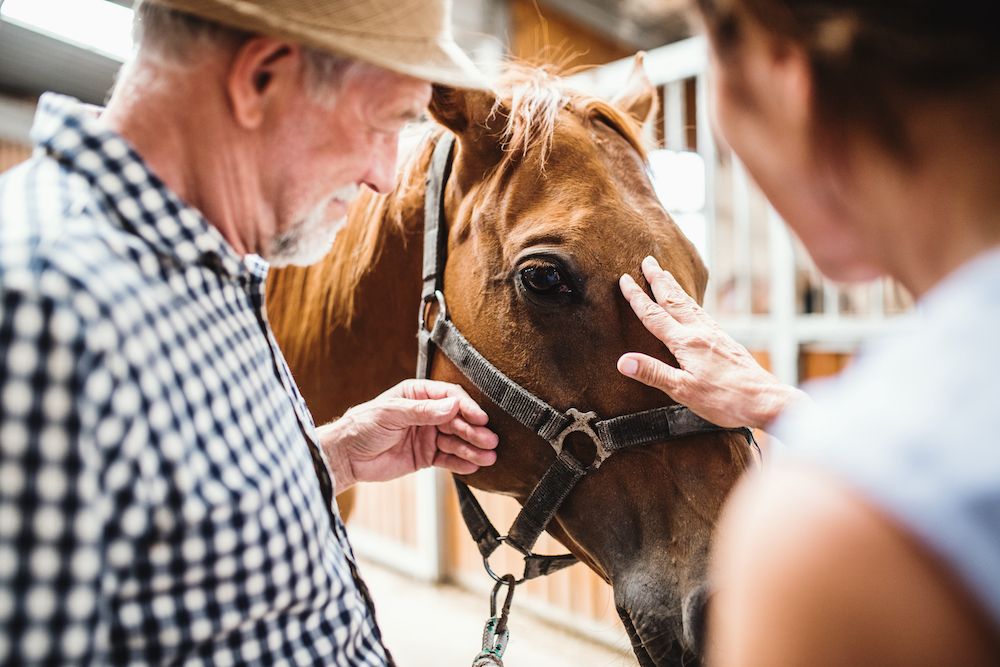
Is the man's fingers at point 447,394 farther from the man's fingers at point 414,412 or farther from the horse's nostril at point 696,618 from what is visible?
the horse's nostril at point 696,618

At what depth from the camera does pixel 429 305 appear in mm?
1453

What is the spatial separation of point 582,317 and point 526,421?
226 millimetres

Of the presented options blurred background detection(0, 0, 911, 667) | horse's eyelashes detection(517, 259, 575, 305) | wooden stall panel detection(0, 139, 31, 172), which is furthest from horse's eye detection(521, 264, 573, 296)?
wooden stall panel detection(0, 139, 31, 172)

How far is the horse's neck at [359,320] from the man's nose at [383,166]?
23.1 inches

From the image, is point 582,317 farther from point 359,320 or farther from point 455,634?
point 455,634

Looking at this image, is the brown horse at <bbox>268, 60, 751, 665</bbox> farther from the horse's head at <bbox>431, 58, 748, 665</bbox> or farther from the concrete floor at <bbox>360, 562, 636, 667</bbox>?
the concrete floor at <bbox>360, 562, 636, 667</bbox>

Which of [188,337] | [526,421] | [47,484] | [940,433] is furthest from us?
[526,421]

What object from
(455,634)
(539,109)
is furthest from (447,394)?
(455,634)

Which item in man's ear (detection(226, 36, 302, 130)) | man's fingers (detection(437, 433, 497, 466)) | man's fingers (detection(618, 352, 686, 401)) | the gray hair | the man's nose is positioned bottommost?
man's fingers (detection(437, 433, 497, 466))

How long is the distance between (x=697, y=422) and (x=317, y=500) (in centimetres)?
70

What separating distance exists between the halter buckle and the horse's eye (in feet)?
0.75

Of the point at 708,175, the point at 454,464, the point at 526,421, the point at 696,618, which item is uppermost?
→ the point at 708,175

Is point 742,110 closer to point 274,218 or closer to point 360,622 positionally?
point 274,218

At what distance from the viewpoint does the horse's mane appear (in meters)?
1.38
